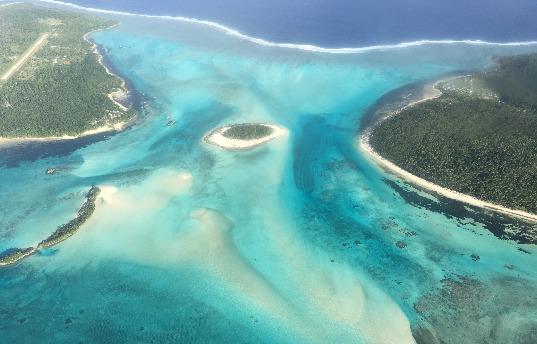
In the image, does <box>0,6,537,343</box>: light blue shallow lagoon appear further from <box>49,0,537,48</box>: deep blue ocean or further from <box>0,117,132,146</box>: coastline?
<box>49,0,537,48</box>: deep blue ocean

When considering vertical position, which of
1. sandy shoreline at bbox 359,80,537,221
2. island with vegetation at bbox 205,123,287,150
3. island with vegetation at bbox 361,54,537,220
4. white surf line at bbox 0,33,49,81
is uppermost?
island with vegetation at bbox 361,54,537,220

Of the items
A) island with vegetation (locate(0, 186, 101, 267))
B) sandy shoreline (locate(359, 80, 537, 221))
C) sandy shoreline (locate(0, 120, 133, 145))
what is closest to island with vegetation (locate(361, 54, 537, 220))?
sandy shoreline (locate(359, 80, 537, 221))

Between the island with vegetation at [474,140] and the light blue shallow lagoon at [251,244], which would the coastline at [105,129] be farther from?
the island with vegetation at [474,140]

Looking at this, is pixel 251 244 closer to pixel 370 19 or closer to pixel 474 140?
pixel 474 140

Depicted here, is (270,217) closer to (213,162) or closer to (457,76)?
(213,162)

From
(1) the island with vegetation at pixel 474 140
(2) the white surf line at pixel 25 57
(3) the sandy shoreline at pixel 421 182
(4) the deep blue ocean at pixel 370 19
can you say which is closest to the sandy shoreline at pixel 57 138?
(2) the white surf line at pixel 25 57

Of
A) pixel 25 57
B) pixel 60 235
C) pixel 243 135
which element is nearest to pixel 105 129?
pixel 243 135
